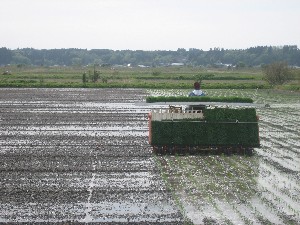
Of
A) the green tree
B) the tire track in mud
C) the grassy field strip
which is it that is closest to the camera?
the grassy field strip

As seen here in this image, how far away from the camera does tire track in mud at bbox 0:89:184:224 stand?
491 inches

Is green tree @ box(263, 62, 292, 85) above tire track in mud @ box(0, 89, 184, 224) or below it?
above

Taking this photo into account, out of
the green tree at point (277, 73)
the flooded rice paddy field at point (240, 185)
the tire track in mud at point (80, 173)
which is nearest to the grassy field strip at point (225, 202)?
the flooded rice paddy field at point (240, 185)

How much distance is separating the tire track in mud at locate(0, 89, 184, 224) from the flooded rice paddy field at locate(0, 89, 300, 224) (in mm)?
30

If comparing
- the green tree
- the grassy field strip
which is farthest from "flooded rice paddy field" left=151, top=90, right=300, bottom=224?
the green tree

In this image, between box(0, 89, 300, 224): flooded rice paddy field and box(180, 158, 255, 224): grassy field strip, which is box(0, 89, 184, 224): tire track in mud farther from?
box(180, 158, 255, 224): grassy field strip

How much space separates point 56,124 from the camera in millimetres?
29578

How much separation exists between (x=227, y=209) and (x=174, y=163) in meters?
5.82

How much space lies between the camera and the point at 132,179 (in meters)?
16.1

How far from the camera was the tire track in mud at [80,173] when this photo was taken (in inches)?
491

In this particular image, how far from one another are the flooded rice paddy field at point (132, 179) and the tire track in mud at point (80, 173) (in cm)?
3

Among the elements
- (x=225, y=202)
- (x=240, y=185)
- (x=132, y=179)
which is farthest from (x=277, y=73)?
(x=225, y=202)

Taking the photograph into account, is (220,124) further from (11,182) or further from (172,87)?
(172,87)

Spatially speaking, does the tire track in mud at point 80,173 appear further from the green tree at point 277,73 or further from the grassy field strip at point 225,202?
the green tree at point 277,73
